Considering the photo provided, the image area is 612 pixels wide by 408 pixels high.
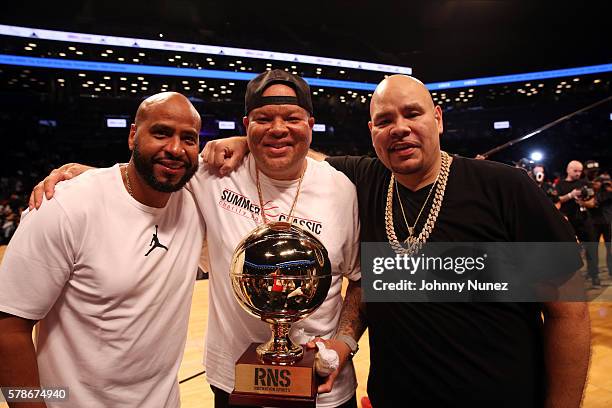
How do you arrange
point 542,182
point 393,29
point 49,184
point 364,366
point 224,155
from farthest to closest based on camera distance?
→ point 393,29 < point 542,182 < point 364,366 < point 224,155 < point 49,184

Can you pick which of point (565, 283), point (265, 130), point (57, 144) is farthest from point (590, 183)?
point (57, 144)

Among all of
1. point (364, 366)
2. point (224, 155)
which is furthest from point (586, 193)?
point (224, 155)

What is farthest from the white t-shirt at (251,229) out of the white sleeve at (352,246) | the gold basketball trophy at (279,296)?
the gold basketball trophy at (279,296)

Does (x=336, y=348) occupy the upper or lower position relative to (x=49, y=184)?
lower

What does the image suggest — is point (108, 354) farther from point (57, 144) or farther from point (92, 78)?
point (57, 144)

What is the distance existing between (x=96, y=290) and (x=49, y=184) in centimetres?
40

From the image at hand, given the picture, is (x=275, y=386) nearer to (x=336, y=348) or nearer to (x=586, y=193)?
(x=336, y=348)

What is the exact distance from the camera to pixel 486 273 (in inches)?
57.6

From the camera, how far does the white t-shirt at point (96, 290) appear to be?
133cm

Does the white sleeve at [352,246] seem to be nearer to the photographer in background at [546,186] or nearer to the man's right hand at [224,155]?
the man's right hand at [224,155]

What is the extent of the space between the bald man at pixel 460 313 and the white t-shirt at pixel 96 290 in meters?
0.76

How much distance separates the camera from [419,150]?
59.0 inches

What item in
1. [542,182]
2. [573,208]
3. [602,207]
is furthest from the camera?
[542,182]

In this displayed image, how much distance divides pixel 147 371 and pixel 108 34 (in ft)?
46.8
